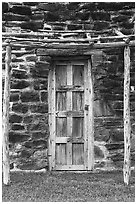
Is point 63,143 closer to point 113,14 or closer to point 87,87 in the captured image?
point 87,87

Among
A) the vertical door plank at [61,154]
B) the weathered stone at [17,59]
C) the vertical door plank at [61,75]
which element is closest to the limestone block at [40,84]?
the vertical door plank at [61,75]

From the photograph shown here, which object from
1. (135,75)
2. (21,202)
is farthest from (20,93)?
(21,202)

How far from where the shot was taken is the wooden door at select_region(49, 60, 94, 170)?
23.9 ft

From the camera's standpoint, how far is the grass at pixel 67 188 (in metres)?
5.21

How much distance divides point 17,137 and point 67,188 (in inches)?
67.0

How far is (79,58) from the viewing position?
7242mm

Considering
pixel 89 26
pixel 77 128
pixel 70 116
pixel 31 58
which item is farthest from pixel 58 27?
pixel 77 128

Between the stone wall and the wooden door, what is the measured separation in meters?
0.21

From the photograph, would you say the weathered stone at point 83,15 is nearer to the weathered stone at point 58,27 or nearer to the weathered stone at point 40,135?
→ the weathered stone at point 58,27

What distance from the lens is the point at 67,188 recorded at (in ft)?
18.8

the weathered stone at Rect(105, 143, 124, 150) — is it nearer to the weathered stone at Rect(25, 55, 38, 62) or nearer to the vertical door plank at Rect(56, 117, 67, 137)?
the vertical door plank at Rect(56, 117, 67, 137)

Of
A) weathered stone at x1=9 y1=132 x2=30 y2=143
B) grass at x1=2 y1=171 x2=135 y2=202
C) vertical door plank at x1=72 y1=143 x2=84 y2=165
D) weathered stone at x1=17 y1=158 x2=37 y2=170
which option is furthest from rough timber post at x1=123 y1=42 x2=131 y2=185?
weathered stone at x1=9 y1=132 x2=30 y2=143

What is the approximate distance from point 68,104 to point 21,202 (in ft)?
8.73

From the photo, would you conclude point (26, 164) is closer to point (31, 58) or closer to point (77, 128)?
point (77, 128)
